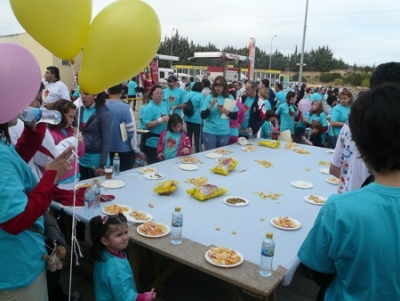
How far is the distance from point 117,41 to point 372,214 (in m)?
1.63

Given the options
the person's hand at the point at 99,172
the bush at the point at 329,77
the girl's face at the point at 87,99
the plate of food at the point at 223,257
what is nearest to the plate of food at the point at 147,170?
the person's hand at the point at 99,172

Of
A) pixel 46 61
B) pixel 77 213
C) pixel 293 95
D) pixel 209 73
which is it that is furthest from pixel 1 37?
pixel 77 213

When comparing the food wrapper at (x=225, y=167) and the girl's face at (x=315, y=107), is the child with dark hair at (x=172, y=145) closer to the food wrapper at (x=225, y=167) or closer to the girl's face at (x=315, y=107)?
the food wrapper at (x=225, y=167)

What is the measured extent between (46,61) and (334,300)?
2340 centimetres

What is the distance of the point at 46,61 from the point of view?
69.5 ft

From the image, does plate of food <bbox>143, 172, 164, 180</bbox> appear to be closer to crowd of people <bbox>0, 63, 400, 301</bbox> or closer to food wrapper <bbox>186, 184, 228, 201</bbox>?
food wrapper <bbox>186, 184, 228, 201</bbox>

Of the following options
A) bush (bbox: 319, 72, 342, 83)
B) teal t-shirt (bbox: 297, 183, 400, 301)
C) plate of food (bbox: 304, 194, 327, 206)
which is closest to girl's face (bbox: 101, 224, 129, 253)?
teal t-shirt (bbox: 297, 183, 400, 301)

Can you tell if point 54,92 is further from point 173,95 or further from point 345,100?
point 345,100

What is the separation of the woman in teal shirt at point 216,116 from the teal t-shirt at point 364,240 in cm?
401

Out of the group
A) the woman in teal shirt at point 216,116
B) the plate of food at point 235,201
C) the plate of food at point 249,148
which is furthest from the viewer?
the woman in teal shirt at point 216,116

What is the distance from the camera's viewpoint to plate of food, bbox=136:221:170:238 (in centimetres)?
221

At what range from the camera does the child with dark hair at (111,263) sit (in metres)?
1.90

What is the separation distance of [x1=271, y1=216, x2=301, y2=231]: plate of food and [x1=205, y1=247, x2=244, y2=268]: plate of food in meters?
0.55

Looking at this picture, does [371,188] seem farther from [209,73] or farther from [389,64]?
[209,73]
